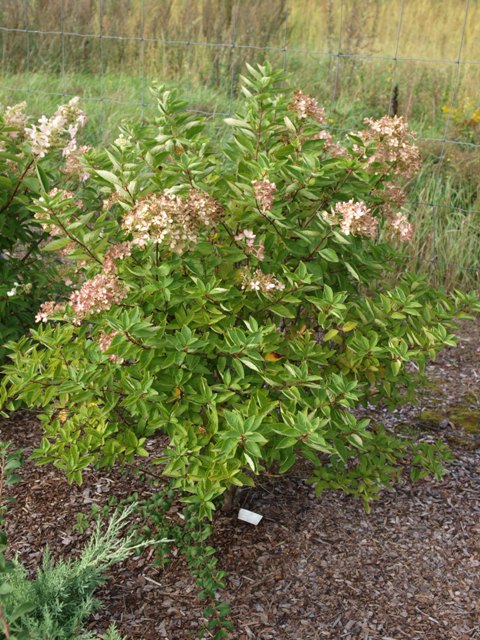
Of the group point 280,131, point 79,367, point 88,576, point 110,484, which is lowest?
point 110,484

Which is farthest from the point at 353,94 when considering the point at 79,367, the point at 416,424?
the point at 79,367

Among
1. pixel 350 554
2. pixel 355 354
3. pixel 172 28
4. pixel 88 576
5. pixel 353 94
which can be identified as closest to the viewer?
pixel 88 576

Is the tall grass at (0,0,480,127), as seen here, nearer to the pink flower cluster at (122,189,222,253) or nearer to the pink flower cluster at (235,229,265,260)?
the pink flower cluster at (235,229,265,260)

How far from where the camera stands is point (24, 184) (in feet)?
8.67

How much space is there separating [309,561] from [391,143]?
1237mm

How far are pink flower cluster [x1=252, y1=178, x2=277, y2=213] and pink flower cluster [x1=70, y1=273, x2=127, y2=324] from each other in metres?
0.41

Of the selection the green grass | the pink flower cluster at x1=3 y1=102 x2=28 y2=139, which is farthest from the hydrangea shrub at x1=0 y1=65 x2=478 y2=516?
the green grass

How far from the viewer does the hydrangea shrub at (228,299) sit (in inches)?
76.7

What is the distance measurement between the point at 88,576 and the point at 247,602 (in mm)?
481

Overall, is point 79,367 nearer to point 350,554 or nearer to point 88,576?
point 88,576

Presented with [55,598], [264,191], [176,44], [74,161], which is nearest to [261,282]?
[264,191]

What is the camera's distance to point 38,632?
1.79 m

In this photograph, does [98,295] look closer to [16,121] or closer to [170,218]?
[170,218]

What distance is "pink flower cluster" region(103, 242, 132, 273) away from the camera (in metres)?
2.00
